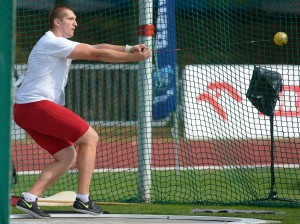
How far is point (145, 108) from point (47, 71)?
10.3ft

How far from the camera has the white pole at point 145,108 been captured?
35.8 feet

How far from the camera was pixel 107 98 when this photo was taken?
57.6ft

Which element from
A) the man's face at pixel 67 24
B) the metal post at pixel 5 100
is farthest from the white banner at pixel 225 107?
the metal post at pixel 5 100

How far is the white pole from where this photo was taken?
35.8 ft

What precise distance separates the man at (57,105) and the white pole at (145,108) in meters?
2.75

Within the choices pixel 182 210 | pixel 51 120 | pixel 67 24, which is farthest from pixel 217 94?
pixel 51 120

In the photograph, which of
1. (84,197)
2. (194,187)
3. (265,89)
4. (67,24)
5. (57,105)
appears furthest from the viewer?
(194,187)

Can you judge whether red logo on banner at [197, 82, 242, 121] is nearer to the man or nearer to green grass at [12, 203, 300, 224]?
green grass at [12, 203, 300, 224]

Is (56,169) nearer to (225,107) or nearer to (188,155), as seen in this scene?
(225,107)

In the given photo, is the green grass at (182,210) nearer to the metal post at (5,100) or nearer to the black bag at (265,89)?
the black bag at (265,89)

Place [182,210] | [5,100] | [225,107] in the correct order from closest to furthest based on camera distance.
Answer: [5,100], [182,210], [225,107]

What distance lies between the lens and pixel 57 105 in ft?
26.2

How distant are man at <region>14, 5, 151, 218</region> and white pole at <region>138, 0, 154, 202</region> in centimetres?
275

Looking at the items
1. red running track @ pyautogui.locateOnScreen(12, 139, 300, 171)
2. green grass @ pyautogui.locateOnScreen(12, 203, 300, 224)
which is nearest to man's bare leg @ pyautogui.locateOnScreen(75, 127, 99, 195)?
green grass @ pyautogui.locateOnScreen(12, 203, 300, 224)
